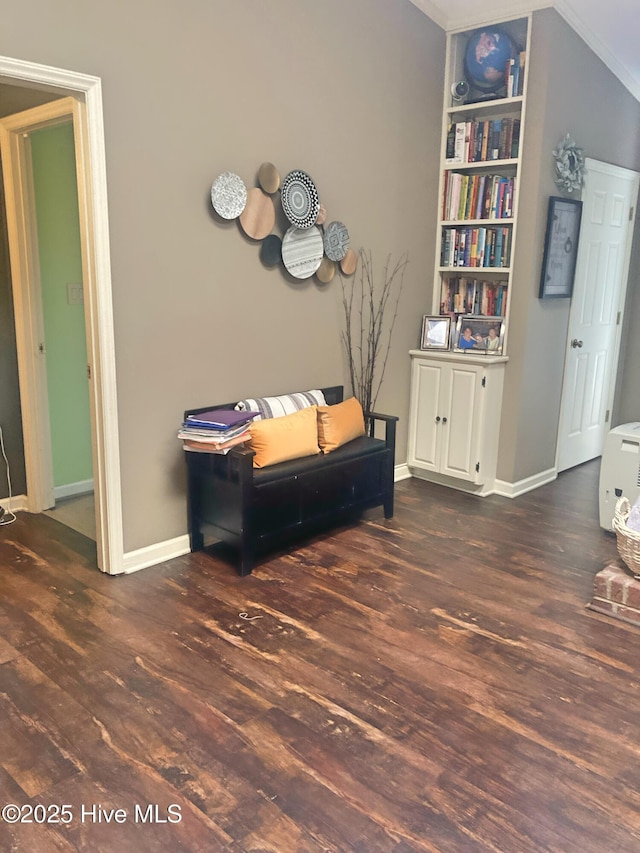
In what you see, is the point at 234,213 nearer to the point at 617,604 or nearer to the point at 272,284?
the point at 272,284

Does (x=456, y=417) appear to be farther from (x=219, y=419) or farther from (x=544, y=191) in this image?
(x=219, y=419)

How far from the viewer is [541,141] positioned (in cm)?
396

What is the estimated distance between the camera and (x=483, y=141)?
13.9ft

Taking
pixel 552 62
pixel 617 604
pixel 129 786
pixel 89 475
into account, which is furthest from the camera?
pixel 89 475

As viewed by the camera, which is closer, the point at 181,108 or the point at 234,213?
the point at 181,108

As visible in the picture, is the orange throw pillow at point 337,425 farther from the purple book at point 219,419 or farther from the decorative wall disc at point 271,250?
the decorative wall disc at point 271,250

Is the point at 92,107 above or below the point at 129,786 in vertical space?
above

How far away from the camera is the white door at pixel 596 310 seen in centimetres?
456

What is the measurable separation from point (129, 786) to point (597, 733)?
1.41 metres

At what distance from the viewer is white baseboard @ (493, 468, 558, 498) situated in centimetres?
435

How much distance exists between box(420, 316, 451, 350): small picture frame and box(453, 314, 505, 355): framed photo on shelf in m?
0.06

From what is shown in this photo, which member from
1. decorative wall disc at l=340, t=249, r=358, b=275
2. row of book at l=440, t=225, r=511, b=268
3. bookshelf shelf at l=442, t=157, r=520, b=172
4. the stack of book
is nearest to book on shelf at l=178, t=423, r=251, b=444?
the stack of book

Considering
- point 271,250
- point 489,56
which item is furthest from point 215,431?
point 489,56

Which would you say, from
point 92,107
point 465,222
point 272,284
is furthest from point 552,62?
point 92,107
